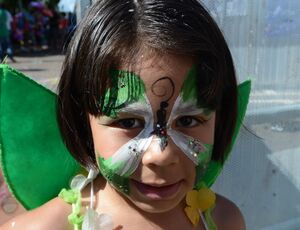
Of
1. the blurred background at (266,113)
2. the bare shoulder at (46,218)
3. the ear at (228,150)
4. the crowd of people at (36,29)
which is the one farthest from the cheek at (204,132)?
the crowd of people at (36,29)

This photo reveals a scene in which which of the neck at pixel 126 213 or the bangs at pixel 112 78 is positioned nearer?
the bangs at pixel 112 78

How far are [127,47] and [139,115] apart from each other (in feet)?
0.45

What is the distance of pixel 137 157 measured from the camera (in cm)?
99

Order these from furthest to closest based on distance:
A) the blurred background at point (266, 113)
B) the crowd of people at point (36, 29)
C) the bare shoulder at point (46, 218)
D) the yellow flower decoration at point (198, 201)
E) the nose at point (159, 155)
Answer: the crowd of people at point (36, 29)
the blurred background at point (266, 113)
the yellow flower decoration at point (198, 201)
the bare shoulder at point (46, 218)
the nose at point (159, 155)

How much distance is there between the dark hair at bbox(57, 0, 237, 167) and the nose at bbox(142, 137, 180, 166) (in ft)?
0.43

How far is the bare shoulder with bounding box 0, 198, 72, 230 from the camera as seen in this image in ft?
3.54

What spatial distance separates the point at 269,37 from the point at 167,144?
2.92ft

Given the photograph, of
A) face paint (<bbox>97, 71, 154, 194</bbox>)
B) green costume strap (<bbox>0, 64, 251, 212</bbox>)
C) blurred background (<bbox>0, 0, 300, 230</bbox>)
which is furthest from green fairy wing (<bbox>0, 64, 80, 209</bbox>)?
blurred background (<bbox>0, 0, 300, 230</bbox>)

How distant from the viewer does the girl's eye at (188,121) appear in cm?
103

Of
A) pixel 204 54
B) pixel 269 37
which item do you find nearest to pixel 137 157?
pixel 204 54

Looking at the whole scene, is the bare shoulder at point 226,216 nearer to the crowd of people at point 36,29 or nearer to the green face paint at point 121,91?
the green face paint at point 121,91

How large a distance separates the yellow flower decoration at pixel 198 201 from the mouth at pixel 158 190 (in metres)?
0.19

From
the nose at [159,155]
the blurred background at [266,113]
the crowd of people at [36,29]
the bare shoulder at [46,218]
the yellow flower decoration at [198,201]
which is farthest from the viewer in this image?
the crowd of people at [36,29]

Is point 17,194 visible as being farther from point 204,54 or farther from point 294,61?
point 294,61
